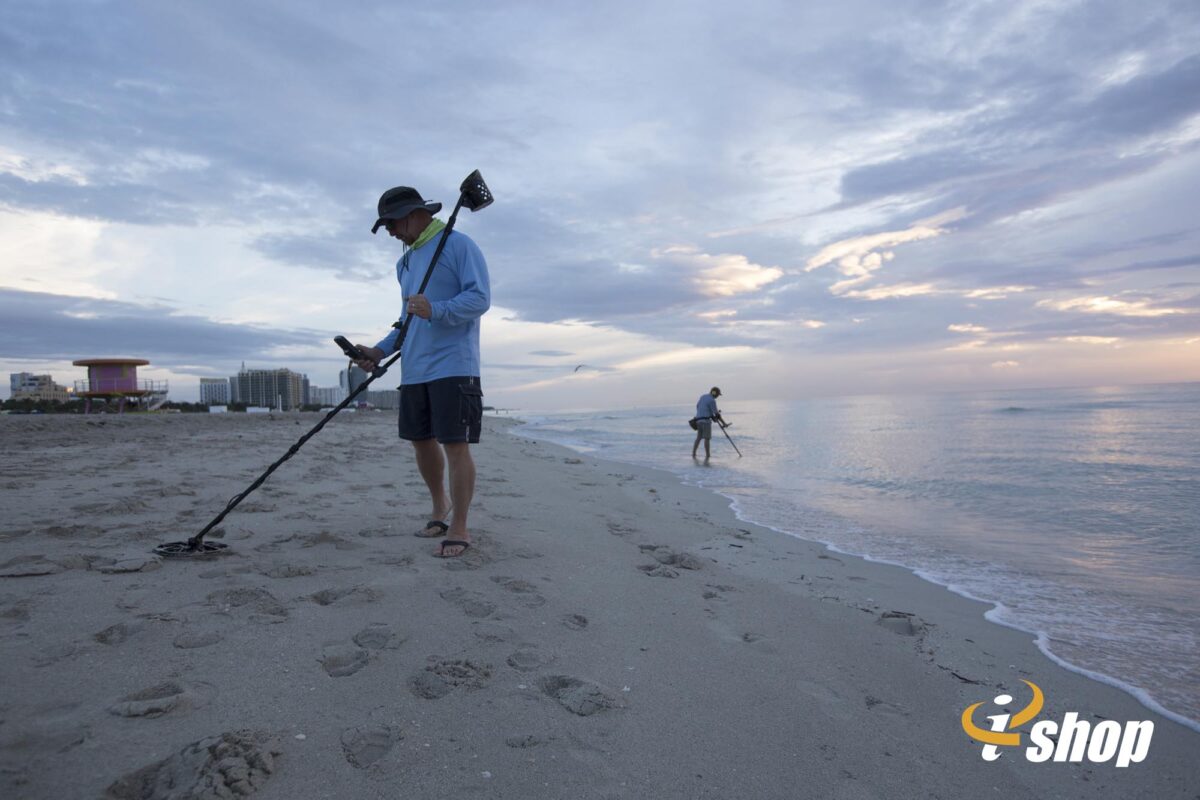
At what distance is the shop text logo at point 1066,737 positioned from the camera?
202 centimetres

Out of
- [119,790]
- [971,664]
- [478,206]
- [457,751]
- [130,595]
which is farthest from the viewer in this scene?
[478,206]

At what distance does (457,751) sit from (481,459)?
8.89m

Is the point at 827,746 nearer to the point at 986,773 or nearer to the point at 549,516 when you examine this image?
the point at 986,773

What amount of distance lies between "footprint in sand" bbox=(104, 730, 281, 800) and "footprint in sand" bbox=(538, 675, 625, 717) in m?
0.80

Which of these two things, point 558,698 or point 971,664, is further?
point 971,664

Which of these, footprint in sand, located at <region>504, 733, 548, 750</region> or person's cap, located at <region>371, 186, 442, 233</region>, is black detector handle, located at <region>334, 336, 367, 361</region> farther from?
footprint in sand, located at <region>504, 733, 548, 750</region>

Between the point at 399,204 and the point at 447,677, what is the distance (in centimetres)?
276

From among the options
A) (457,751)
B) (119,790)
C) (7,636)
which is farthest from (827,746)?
(7,636)

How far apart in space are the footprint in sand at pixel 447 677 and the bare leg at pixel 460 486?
4.57 feet

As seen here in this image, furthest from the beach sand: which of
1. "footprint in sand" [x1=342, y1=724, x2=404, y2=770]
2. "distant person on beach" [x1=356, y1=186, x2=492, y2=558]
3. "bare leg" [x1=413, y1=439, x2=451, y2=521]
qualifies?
"distant person on beach" [x1=356, y1=186, x2=492, y2=558]

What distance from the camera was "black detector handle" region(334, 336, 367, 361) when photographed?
3.46 meters

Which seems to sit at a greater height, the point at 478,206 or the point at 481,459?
the point at 478,206

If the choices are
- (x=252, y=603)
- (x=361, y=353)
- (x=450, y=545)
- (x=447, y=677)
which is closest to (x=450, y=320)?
(x=361, y=353)

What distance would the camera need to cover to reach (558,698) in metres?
1.96
